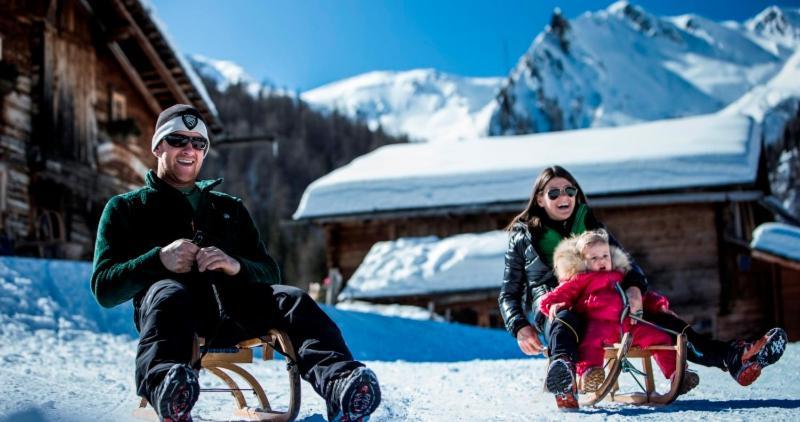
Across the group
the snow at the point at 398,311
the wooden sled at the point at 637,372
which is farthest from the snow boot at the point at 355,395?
the snow at the point at 398,311

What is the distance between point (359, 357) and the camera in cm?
702

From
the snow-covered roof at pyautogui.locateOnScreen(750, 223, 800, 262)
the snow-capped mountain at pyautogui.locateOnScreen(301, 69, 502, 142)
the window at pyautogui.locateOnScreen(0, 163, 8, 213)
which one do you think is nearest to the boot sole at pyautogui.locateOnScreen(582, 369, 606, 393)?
the window at pyautogui.locateOnScreen(0, 163, 8, 213)

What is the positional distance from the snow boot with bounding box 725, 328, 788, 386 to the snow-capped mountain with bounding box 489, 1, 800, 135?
136510 millimetres

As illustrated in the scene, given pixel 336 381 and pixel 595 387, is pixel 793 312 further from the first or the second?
pixel 336 381

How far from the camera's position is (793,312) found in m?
14.1

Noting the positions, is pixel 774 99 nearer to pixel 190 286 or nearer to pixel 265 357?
pixel 265 357

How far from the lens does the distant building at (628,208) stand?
14.1 meters

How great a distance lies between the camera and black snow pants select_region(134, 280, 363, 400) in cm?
243

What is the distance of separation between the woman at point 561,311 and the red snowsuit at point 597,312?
0.19 feet

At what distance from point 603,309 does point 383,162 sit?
50.4 ft

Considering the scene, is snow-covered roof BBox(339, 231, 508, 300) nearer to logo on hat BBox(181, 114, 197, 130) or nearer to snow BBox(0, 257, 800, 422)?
snow BBox(0, 257, 800, 422)

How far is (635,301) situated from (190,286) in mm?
1975

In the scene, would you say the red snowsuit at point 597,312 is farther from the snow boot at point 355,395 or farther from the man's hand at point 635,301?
the snow boot at point 355,395

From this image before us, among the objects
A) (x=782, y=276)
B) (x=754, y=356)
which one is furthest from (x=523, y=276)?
(x=782, y=276)
